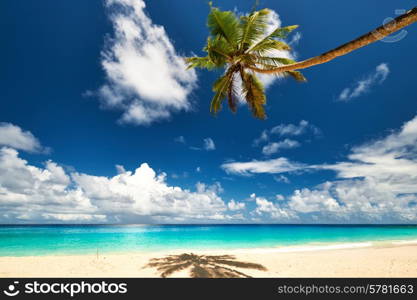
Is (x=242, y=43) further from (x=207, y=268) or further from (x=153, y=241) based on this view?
(x=153, y=241)

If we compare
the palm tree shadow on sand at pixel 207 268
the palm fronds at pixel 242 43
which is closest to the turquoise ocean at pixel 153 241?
the palm tree shadow on sand at pixel 207 268

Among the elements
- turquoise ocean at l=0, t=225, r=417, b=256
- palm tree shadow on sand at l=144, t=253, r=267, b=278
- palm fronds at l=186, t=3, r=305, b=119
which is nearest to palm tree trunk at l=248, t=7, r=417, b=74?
palm fronds at l=186, t=3, r=305, b=119

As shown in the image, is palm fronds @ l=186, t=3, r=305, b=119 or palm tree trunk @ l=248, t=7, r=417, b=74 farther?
palm fronds @ l=186, t=3, r=305, b=119

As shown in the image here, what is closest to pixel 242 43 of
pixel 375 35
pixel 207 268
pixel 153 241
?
pixel 375 35

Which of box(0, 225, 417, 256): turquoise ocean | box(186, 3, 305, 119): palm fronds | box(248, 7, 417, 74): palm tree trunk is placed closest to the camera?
box(248, 7, 417, 74): palm tree trunk

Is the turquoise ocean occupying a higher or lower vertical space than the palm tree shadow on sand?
lower

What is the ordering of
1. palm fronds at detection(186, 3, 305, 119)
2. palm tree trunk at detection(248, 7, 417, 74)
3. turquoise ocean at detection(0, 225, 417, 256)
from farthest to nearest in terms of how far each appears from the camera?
turquoise ocean at detection(0, 225, 417, 256) < palm fronds at detection(186, 3, 305, 119) < palm tree trunk at detection(248, 7, 417, 74)

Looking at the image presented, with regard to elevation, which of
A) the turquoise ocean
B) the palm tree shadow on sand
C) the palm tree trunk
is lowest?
the turquoise ocean

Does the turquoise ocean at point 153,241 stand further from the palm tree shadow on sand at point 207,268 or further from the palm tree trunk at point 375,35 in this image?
the palm tree trunk at point 375,35

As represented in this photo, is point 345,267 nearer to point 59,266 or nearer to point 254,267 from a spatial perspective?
point 254,267

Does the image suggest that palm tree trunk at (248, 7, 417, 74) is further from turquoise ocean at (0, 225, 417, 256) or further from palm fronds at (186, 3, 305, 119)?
turquoise ocean at (0, 225, 417, 256)

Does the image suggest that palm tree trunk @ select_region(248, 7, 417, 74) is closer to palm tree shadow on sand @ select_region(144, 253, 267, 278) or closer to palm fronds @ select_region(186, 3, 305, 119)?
palm fronds @ select_region(186, 3, 305, 119)

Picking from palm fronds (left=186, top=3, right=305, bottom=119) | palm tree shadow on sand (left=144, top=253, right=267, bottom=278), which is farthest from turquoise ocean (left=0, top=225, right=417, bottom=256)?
palm fronds (left=186, top=3, right=305, bottom=119)

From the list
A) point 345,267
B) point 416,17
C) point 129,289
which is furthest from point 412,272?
point 129,289
